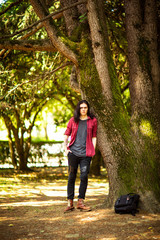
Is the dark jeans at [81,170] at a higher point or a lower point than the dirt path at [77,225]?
higher

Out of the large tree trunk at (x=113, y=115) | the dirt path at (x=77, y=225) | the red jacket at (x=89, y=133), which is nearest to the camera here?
the dirt path at (x=77, y=225)

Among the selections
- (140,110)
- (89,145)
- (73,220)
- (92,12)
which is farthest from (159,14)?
(73,220)

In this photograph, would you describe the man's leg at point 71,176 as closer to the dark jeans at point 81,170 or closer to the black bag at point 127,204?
the dark jeans at point 81,170

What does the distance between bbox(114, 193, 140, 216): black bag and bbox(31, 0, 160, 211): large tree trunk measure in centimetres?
22

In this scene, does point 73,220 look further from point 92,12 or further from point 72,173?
point 92,12

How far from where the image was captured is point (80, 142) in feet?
16.6

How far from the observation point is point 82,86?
538 centimetres

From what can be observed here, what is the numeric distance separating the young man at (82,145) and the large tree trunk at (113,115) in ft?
0.59

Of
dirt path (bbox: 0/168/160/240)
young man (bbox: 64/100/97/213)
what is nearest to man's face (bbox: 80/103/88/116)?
young man (bbox: 64/100/97/213)

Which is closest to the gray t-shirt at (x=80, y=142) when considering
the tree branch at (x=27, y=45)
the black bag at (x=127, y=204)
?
the black bag at (x=127, y=204)

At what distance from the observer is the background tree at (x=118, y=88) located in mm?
4898

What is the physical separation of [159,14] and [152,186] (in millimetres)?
4684

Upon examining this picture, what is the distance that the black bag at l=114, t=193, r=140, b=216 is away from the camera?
Answer: 4434 mm

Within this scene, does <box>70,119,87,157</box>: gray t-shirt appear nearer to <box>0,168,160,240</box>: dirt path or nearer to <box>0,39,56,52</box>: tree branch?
<box>0,168,160,240</box>: dirt path
